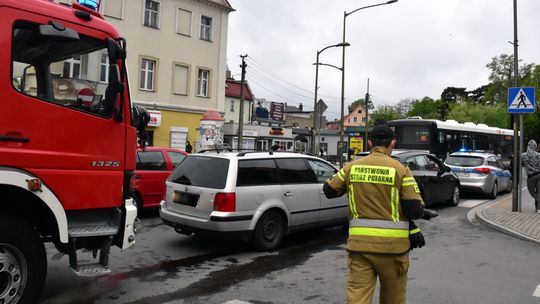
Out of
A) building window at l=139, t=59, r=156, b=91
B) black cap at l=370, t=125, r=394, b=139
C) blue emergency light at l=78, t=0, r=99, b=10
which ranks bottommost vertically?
black cap at l=370, t=125, r=394, b=139

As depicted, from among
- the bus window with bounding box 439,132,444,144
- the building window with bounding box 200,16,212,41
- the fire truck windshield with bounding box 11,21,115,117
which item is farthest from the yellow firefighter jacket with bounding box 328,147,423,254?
the building window with bounding box 200,16,212,41

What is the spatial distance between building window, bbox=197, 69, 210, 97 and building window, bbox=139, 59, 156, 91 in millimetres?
3396

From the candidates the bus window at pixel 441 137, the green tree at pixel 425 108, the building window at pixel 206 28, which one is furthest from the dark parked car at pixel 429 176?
the green tree at pixel 425 108

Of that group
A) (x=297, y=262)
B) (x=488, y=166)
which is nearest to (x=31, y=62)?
(x=297, y=262)

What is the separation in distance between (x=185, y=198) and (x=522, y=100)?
845 centimetres

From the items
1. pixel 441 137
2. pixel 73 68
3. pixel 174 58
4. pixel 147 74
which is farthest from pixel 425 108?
pixel 73 68

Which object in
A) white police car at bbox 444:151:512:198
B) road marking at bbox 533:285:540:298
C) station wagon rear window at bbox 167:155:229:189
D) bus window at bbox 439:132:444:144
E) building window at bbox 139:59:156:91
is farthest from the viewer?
building window at bbox 139:59:156:91

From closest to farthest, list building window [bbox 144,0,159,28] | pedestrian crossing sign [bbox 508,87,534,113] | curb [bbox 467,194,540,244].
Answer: curb [bbox 467,194,540,244]
pedestrian crossing sign [bbox 508,87,534,113]
building window [bbox 144,0,159,28]

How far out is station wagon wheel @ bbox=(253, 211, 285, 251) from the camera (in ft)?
23.6

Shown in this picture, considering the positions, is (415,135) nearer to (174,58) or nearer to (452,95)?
(174,58)

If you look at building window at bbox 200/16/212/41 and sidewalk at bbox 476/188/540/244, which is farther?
building window at bbox 200/16/212/41

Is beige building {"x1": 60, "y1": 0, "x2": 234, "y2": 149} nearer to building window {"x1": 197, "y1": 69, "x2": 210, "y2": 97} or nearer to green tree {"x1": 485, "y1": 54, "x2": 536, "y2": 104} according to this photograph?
building window {"x1": 197, "y1": 69, "x2": 210, "y2": 97}

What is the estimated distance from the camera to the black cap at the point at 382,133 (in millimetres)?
3697

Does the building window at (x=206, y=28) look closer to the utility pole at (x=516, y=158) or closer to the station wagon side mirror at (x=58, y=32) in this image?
the utility pole at (x=516, y=158)
